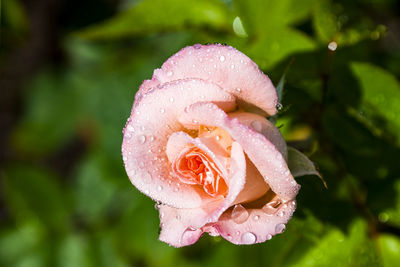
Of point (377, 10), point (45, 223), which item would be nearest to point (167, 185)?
point (45, 223)

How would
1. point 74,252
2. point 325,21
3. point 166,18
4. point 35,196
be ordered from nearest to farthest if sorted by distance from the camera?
point 325,21
point 166,18
point 74,252
point 35,196

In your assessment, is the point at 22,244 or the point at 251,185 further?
the point at 22,244

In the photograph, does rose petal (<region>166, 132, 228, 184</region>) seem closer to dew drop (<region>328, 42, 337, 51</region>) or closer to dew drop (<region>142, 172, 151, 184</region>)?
dew drop (<region>142, 172, 151, 184</region>)

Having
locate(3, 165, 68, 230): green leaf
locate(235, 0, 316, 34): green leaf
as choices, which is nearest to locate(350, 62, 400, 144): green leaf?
locate(235, 0, 316, 34): green leaf

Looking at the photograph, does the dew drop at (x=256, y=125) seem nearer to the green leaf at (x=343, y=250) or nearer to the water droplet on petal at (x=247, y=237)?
the water droplet on petal at (x=247, y=237)

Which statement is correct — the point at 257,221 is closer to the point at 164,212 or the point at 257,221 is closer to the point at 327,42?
the point at 164,212

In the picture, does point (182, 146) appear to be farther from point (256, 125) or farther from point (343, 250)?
point (343, 250)

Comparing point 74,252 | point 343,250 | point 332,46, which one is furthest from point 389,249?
point 74,252
